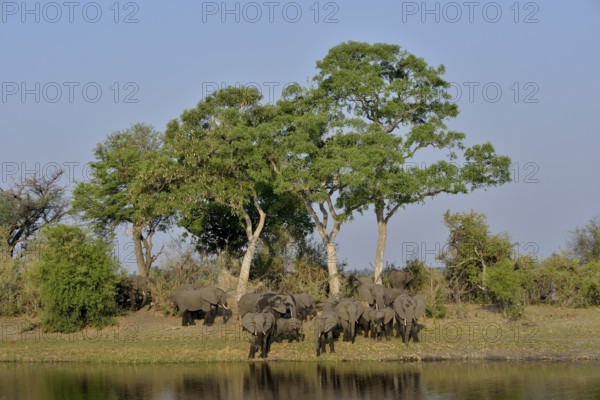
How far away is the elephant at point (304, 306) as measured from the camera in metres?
36.5

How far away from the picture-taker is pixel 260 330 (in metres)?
30.8

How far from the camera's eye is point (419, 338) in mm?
32750

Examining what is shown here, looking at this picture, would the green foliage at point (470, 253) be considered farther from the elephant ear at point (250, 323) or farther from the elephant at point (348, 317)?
the elephant ear at point (250, 323)

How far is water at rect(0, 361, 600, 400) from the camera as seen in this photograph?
24.2 m

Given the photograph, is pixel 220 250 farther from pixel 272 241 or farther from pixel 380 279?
pixel 380 279

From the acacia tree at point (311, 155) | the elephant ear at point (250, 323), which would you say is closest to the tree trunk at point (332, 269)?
the acacia tree at point (311, 155)

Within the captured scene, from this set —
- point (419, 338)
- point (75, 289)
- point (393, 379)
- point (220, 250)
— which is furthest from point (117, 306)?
point (393, 379)

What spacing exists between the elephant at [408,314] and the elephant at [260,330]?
4.90 meters

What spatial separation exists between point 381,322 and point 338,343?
6.04 ft

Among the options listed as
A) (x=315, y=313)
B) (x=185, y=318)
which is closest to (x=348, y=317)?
(x=315, y=313)

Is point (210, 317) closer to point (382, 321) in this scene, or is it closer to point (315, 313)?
point (315, 313)

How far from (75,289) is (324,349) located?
12.4 m

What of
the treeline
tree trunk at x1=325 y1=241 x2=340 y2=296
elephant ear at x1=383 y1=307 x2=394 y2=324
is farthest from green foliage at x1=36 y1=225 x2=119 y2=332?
elephant ear at x1=383 y1=307 x2=394 y2=324

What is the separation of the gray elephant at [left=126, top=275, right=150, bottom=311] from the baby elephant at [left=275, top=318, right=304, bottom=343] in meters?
11.1
